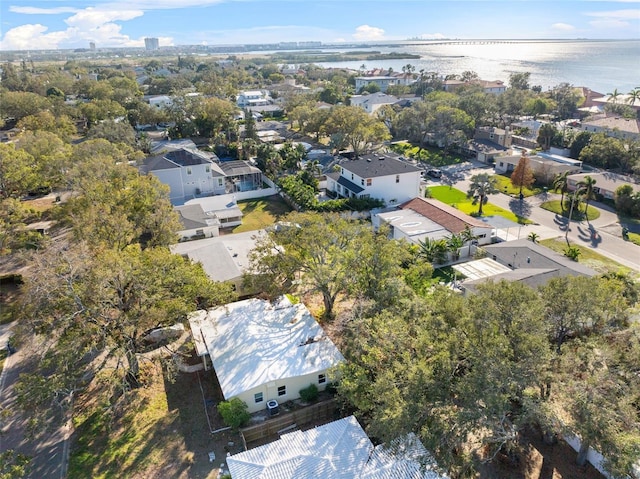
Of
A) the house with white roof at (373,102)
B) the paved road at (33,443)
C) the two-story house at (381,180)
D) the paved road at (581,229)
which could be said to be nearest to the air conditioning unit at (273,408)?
the paved road at (33,443)

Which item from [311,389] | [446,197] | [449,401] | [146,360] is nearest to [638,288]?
[449,401]

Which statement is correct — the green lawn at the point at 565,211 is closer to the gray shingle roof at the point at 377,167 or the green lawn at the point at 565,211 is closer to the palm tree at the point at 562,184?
the palm tree at the point at 562,184

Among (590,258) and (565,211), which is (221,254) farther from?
(565,211)

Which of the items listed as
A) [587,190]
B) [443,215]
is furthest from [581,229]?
[443,215]

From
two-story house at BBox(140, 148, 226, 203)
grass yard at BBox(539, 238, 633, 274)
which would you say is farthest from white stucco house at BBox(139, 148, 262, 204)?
grass yard at BBox(539, 238, 633, 274)

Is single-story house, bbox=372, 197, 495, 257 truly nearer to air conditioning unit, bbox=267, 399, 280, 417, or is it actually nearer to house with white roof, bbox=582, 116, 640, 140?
air conditioning unit, bbox=267, 399, 280, 417
